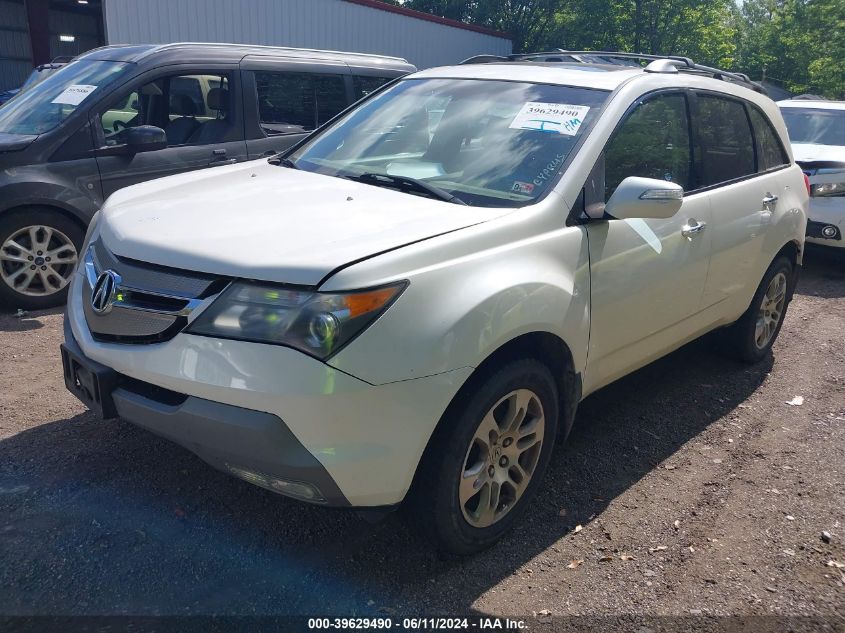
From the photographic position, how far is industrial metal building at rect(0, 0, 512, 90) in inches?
572

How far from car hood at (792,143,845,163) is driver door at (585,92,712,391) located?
487 centimetres

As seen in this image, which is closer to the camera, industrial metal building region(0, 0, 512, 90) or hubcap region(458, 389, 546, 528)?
hubcap region(458, 389, 546, 528)

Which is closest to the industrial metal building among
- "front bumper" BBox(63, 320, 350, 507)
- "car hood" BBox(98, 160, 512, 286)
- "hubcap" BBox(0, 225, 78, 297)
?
"hubcap" BBox(0, 225, 78, 297)

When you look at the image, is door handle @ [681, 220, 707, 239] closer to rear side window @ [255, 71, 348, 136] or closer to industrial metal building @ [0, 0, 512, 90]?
rear side window @ [255, 71, 348, 136]

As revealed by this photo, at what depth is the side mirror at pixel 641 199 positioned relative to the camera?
3.19 m

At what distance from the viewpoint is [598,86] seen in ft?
11.9

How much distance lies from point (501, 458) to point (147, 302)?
1423 mm

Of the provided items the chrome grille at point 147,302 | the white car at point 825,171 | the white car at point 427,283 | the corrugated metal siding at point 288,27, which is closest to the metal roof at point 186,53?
the white car at point 427,283

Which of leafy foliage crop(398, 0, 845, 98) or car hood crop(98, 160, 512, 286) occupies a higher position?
car hood crop(98, 160, 512, 286)

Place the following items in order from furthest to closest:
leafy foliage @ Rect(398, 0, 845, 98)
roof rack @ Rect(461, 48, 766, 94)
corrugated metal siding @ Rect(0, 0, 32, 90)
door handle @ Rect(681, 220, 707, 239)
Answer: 1. leafy foliage @ Rect(398, 0, 845, 98)
2. corrugated metal siding @ Rect(0, 0, 32, 90)
3. roof rack @ Rect(461, 48, 766, 94)
4. door handle @ Rect(681, 220, 707, 239)

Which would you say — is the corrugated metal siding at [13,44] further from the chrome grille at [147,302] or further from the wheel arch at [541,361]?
the wheel arch at [541,361]

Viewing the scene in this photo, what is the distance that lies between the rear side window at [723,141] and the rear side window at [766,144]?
0.10 m

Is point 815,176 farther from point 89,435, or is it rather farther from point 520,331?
point 89,435

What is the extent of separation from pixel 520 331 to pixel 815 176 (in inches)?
256
